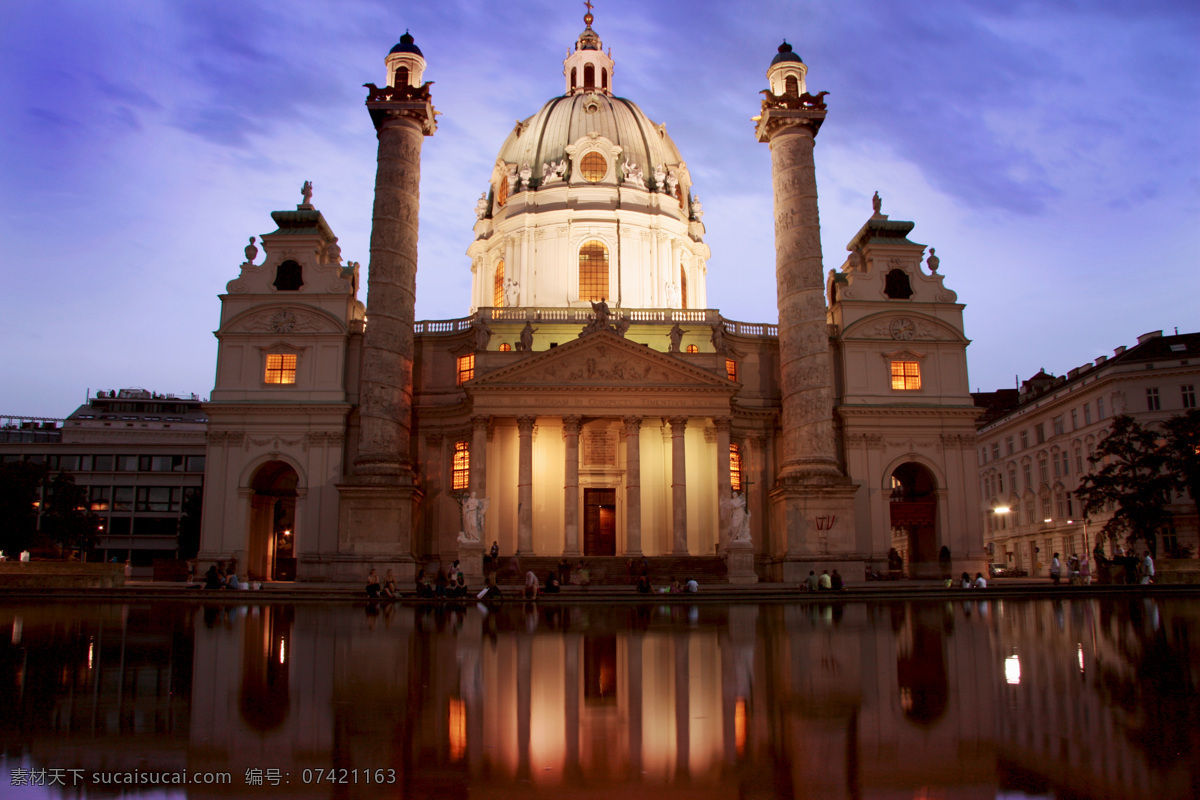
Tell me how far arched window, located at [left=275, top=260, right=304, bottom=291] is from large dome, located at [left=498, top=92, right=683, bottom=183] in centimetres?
1857

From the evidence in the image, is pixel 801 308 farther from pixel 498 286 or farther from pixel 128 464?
pixel 128 464

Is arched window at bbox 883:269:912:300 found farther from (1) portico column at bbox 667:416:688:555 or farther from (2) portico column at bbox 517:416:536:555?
(2) portico column at bbox 517:416:536:555

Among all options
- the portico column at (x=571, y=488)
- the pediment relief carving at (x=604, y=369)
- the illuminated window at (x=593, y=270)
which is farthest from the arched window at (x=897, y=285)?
the portico column at (x=571, y=488)

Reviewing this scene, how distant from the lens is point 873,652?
40.5ft

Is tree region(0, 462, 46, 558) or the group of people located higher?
tree region(0, 462, 46, 558)

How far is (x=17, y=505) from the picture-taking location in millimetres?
46719

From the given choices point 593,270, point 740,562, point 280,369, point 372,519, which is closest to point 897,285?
point 593,270

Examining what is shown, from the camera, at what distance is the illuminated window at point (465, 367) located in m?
46.2

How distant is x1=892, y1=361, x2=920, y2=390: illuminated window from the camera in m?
45.2

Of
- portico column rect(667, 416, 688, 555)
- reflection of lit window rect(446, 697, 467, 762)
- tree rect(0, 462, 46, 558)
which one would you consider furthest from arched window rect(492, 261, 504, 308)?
reflection of lit window rect(446, 697, 467, 762)

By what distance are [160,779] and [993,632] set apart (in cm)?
1365

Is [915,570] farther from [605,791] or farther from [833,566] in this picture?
[605,791]

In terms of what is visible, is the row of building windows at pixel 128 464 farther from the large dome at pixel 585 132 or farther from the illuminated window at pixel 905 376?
the illuminated window at pixel 905 376

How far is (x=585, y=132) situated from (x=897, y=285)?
2284cm
